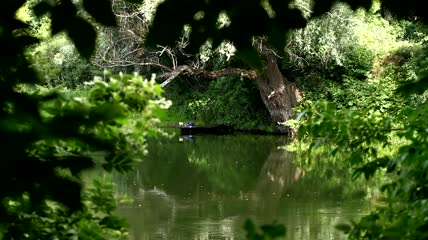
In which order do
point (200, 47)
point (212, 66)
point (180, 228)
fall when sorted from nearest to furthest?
point (200, 47) < point (180, 228) < point (212, 66)

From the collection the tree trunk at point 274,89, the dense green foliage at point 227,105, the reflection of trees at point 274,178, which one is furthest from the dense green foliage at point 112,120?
the dense green foliage at point 227,105

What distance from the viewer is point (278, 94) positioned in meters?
14.6

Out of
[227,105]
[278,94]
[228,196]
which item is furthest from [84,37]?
[227,105]

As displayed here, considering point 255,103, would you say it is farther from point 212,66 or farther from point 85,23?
point 85,23

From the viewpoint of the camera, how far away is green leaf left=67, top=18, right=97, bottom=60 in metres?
0.76

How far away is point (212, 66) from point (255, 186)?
668cm

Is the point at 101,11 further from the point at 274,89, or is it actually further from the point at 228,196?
the point at 274,89

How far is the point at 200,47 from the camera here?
39.9 inches

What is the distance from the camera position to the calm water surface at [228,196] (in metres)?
7.06

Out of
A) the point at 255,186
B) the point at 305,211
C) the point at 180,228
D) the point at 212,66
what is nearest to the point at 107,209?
the point at 180,228

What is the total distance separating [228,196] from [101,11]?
8.01 metres

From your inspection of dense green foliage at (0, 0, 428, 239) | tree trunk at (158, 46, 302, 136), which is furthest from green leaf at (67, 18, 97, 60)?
tree trunk at (158, 46, 302, 136)

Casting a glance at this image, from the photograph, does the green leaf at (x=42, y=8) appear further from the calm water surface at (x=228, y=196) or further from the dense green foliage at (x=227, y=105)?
the dense green foliage at (x=227, y=105)

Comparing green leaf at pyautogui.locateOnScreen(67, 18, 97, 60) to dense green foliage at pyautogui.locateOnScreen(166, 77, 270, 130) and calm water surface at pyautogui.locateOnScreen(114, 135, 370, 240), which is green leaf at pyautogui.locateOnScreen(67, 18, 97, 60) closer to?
calm water surface at pyautogui.locateOnScreen(114, 135, 370, 240)
